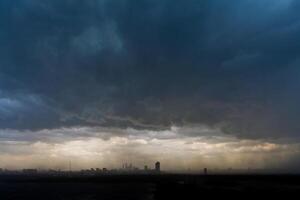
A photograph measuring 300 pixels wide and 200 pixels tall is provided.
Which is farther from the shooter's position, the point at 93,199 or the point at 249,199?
the point at 93,199

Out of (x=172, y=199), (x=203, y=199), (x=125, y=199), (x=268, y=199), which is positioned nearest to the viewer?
(x=268, y=199)

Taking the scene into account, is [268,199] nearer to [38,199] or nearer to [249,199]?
[249,199]

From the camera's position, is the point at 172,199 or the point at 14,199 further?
the point at 14,199

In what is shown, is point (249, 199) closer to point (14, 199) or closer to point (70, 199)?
point (70, 199)

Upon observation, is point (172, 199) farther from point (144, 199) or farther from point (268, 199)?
point (268, 199)

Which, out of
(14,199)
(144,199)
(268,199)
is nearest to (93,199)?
(144,199)

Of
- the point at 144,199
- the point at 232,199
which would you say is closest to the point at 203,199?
the point at 232,199

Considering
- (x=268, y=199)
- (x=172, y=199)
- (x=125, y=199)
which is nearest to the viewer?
(x=268, y=199)

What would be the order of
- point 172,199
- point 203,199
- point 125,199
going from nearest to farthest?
point 203,199, point 172,199, point 125,199
